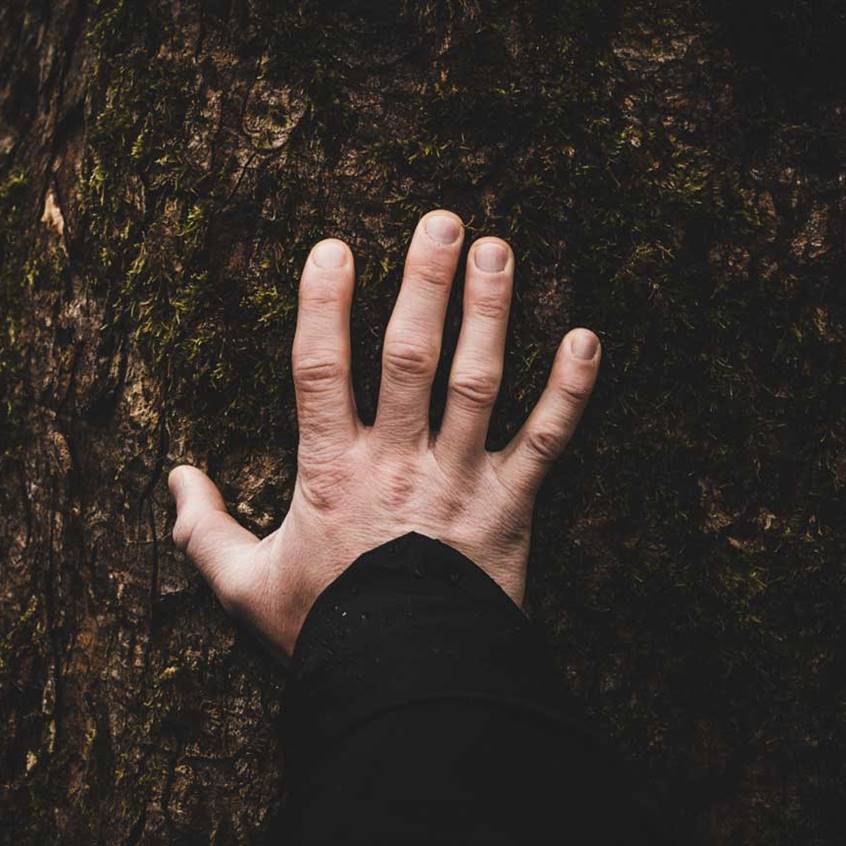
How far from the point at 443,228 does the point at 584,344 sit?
0.42 m

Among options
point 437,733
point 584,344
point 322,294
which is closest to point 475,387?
point 584,344

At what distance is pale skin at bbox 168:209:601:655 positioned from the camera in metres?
1.51

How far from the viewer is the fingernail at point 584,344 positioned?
153 cm

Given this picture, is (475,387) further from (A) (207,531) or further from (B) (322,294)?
(A) (207,531)

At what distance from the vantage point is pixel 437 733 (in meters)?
1.10

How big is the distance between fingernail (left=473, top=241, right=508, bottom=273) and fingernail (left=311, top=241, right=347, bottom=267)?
1.03 ft

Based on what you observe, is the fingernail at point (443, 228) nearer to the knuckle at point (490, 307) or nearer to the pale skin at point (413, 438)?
the pale skin at point (413, 438)

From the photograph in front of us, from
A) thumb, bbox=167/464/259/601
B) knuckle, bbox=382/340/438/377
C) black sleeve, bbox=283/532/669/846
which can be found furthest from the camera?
thumb, bbox=167/464/259/601

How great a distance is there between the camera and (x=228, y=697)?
1.68m

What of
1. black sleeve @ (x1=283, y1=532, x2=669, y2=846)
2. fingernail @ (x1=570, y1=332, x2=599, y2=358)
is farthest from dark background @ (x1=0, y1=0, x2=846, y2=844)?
black sleeve @ (x1=283, y1=532, x2=669, y2=846)

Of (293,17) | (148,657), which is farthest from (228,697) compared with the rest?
(293,17)

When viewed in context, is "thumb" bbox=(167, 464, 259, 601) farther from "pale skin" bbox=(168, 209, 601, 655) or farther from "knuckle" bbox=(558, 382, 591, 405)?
"knuckle" bbox=(558, 382, 591, 405)

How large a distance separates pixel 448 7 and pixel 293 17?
0.37m

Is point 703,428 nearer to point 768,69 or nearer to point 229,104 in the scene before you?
point 768,69
